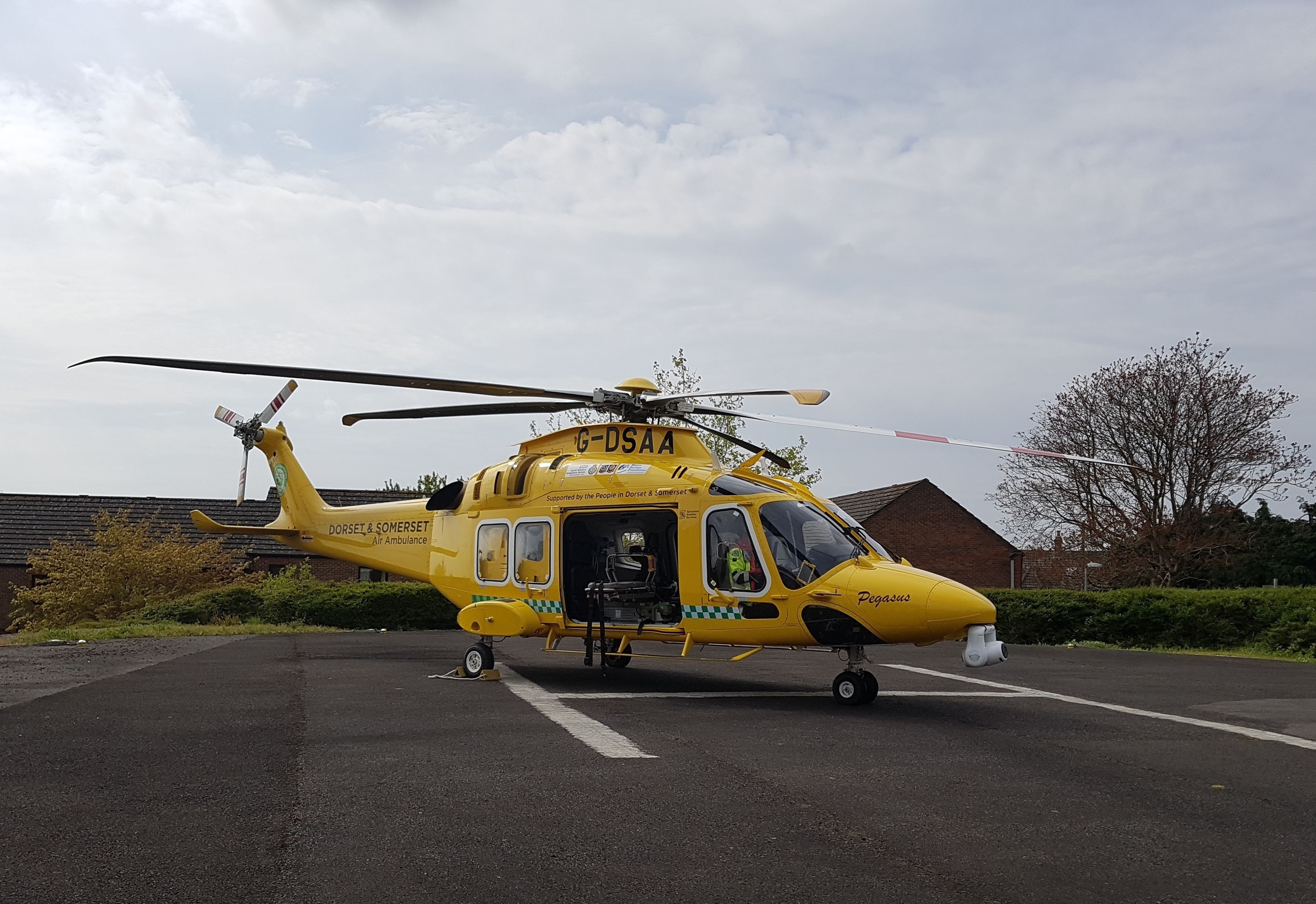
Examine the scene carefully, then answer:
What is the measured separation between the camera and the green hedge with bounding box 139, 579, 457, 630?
83.3 ft

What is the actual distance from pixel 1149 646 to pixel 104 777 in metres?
19.9

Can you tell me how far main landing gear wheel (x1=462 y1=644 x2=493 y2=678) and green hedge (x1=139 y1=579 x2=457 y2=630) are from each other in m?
13.1

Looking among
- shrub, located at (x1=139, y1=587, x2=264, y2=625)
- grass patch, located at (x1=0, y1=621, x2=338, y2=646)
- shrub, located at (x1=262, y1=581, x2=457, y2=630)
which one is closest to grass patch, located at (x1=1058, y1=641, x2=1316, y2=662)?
shrub, located at (x1=262, y1=581, x2=457, y2=630)

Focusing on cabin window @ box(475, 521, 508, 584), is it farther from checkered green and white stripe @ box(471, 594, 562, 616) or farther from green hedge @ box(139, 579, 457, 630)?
green hedge @ box(139, 579, 457, 630)

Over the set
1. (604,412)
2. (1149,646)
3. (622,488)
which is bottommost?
(1149,646)

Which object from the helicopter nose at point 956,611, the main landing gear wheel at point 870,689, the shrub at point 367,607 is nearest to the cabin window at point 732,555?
the main landing gear wheel at point 870,689

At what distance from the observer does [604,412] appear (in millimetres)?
13133

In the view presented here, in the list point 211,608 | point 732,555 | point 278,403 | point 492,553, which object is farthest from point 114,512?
point 732,555

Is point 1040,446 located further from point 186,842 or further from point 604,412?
point 186,842

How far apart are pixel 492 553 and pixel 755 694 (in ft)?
12.6

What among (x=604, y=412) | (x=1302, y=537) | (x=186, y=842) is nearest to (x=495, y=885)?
(x=186, y=842)

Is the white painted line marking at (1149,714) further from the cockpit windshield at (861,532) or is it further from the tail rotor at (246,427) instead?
the tail rotor at (246,427)

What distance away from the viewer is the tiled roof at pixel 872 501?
137 feet

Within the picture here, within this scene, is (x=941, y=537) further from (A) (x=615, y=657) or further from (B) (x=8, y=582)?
(B) (x=8, y=582)
